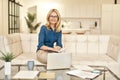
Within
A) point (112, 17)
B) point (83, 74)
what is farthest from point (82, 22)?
point (83, 74)

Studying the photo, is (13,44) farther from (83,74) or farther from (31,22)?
(31,22)

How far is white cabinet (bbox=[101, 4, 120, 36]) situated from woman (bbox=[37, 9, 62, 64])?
5.22 meters

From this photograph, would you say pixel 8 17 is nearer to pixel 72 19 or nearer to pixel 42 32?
pixel 72 19

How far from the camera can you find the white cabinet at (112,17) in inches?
332

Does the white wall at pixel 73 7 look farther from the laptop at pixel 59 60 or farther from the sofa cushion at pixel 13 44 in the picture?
the laptop at pixel 59 60

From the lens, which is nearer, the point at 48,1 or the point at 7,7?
the point at 7,7

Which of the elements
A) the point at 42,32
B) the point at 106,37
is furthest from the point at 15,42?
the point at 106,37

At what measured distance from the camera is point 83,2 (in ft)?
32.8

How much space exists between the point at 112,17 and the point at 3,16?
386cm

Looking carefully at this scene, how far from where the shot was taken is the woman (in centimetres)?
340

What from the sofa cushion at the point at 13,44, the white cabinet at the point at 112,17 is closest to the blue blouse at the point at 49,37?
the sofa cushion at the point at 13,44

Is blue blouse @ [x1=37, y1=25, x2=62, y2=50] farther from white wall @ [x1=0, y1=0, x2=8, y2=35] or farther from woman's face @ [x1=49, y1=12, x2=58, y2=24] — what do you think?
white wall @ [x1=0, y1=0, x2=8, y2=35]

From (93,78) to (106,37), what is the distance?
224cm

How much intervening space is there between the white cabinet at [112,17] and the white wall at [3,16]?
3.46 meters
